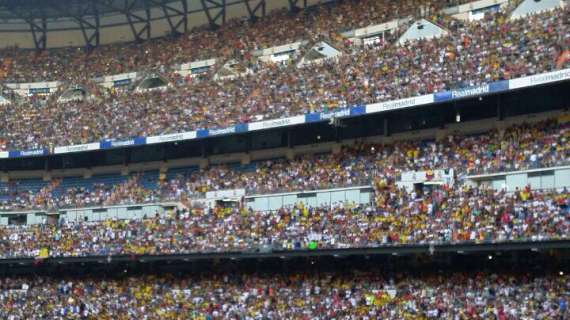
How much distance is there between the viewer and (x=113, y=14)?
211ft

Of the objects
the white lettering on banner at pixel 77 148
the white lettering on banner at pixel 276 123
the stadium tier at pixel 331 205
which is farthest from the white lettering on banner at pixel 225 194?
the white lettering on banner at pixel 77 148

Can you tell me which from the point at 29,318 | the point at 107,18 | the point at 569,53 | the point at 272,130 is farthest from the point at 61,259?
the point at 569,53

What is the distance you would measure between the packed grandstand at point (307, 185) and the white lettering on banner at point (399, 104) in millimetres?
615

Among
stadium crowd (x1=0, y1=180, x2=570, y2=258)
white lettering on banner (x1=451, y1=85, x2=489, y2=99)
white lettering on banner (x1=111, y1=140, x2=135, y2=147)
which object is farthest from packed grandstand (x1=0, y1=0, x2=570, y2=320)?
white lettering on banner (x1=451, y1=85, x2=489, y2=99)

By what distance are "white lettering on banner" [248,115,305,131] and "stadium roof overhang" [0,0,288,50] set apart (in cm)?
1419

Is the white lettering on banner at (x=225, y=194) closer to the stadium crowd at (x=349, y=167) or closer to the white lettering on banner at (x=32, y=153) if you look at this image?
the stadium crowd at (x=349, y=167)

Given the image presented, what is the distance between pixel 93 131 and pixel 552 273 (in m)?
29.3

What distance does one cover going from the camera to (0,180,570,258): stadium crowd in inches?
1383

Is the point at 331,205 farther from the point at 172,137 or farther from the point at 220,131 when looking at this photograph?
the point at 172,137

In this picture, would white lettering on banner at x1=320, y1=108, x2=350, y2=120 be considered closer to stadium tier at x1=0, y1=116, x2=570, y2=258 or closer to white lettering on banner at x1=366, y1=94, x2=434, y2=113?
white lettering on banner at x1=366, y1=94, x2=434, y2=113

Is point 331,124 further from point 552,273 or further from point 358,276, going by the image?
Answer: point 552,273

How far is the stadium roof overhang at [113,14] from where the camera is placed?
61.4 metres

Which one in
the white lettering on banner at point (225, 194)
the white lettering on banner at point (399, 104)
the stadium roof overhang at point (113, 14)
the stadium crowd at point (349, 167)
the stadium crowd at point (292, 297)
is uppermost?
the stadium roof overhang at point (113, 14)

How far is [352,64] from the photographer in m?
47.9
